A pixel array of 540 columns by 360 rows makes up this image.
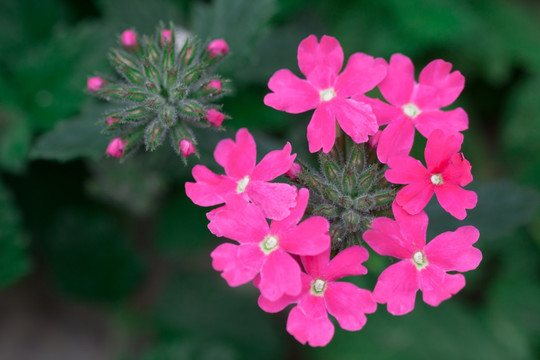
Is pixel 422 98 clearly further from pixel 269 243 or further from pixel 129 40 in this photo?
pixel 129 40

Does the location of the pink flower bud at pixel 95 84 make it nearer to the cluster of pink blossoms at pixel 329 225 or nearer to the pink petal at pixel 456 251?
the cluster of pink blossoms at pixel 329 225

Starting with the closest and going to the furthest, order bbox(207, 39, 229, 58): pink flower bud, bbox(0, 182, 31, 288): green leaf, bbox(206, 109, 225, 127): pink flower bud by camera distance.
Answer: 1. bbox(206, 109, 225, 127): pink flower bud
2. bbox(207, 39, 229, 58): pink flower bud
3. bbox(0, 182, 31, 288): green leaf

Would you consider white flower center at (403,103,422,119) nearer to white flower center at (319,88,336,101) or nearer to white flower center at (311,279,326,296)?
white flower center at (319,88,336,101)

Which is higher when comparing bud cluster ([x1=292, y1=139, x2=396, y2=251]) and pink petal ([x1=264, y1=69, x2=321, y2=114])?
pink petal ([x1=264, y1=69, x2=321, y2=114])

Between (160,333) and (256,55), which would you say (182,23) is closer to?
(256,55)

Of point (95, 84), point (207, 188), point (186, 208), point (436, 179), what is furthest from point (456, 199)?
point (186, 208)

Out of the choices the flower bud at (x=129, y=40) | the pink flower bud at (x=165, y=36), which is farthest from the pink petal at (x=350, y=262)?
the flower bud at (x=129, y=40)

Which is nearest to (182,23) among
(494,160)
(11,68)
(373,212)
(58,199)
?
(11,68)

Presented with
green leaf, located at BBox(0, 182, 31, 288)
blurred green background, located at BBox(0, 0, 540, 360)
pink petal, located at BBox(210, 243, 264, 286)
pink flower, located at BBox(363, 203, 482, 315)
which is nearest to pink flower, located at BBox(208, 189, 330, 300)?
pink petal, located at BBox(210, 243, 264, 286)
